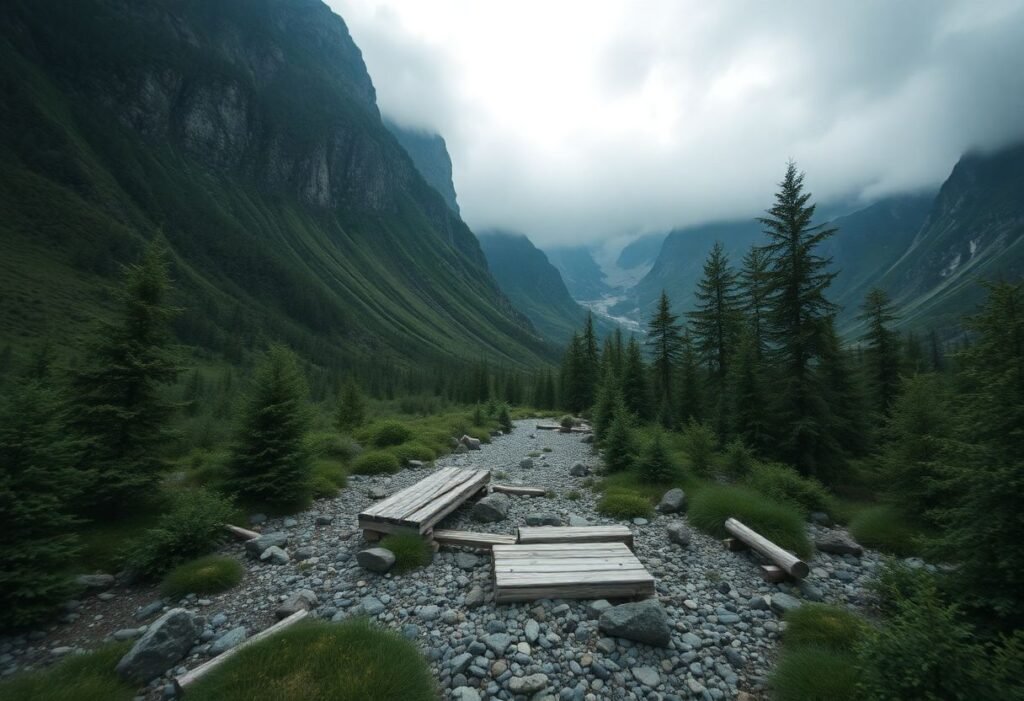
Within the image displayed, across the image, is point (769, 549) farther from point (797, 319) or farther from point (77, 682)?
point (797, 319)

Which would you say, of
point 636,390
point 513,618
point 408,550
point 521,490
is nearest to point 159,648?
point 408,550

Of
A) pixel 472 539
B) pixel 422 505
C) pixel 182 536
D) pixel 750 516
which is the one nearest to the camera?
pixel 182 536

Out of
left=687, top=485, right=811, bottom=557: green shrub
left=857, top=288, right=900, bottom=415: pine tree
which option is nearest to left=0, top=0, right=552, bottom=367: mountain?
left=687, top=485, right=811, bottom=557: green shrub

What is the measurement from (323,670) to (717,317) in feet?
94.4

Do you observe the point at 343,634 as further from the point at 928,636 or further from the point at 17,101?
the point at 17,101

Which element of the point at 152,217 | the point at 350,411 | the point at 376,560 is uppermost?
the point at 152,217

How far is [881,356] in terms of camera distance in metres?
25.6

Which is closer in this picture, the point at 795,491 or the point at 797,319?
the point at 795,491

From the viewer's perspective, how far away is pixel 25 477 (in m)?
7.36

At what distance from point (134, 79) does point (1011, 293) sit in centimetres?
26154

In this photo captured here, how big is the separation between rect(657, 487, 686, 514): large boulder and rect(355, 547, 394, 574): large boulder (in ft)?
25.1

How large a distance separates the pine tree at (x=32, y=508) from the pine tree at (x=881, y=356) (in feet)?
112

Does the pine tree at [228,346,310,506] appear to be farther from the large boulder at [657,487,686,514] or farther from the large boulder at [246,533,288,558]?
the large boulder at [657,487,686,514]

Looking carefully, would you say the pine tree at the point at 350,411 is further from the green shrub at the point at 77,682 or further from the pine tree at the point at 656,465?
the green shrub at the point at 77,682
